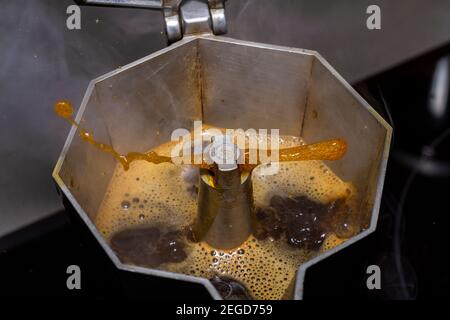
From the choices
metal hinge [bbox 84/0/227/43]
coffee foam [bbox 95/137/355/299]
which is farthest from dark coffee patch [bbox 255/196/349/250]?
metal hinge [bbox 84/0/227/43]

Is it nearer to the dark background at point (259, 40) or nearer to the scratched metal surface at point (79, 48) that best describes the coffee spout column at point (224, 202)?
the dark background at point (259, 40)

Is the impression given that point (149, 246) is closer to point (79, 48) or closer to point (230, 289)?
point (230, 289)

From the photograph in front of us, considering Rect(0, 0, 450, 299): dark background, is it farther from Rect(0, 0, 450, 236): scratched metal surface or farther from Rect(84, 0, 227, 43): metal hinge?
Rect(84, 0, 227, 43): metal hinge

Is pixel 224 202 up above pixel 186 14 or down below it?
below

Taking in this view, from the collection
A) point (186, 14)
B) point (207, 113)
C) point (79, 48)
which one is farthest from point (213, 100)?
point (79, 48)

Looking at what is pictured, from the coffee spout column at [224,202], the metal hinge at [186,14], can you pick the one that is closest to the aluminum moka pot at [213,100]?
the metal hinge at [186,14]

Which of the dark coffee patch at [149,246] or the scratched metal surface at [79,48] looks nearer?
the dark coffee patch at [149,246]
